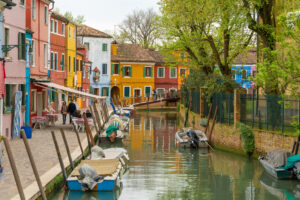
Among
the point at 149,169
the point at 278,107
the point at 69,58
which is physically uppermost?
the point at 69,58

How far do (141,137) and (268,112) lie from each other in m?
11.7

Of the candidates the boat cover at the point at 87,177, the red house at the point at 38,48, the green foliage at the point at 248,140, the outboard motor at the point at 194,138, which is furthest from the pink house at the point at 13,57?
the green foliage at the point at 248,140

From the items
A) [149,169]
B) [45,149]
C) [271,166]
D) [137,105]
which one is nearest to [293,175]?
[271,166]

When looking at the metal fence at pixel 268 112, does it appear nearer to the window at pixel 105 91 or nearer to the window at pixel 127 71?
the window at pixel 105 91

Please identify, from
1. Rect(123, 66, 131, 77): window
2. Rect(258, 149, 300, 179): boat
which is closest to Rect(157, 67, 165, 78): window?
Rect(123, 66, 131, 77): window

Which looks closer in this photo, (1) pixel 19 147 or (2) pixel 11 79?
(1) pixel 19 147

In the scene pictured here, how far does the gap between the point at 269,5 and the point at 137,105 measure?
3807cm

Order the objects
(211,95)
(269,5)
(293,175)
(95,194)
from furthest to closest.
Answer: (211,95) < (269,5) < (293,175) < (95,194)

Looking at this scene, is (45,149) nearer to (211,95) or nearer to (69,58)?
(211,95)

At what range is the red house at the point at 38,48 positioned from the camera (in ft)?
87.5

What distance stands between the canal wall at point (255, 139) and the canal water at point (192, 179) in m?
0.49

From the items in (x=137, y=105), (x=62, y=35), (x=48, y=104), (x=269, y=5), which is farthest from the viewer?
(x=137, y=105)

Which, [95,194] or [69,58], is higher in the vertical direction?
[69,58]

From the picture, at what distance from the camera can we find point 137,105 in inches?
2274
